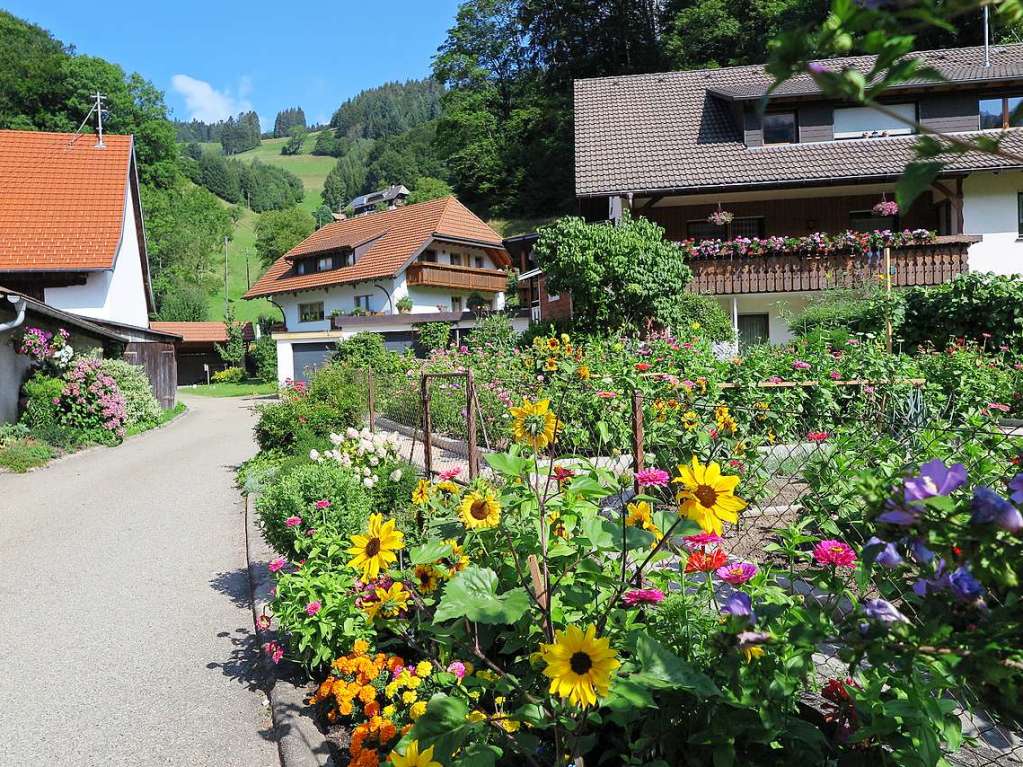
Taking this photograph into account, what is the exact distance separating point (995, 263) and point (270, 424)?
60.5 ft

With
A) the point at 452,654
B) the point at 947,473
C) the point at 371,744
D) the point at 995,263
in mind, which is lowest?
the point at 371,744

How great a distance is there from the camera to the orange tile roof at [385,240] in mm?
34250

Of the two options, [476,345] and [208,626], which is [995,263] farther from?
[208,626]

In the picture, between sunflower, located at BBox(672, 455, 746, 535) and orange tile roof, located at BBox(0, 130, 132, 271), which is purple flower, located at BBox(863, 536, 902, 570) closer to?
sunflower, located at BBox(672, 455, 746, 535)

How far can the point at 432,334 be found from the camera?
87.5ft

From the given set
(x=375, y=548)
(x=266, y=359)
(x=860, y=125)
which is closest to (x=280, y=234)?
(x=266, y=359)

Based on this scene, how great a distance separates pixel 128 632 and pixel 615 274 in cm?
1077

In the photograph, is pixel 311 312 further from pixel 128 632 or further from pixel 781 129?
pixel 128 632

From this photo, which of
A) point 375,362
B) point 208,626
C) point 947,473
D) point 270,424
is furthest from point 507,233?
point 947,473

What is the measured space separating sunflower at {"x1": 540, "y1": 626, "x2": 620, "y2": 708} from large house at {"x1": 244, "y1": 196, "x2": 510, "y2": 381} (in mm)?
27375

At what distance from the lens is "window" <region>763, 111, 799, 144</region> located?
19.9 m

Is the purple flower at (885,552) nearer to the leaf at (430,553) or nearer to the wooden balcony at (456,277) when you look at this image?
the leaf at (430,553)

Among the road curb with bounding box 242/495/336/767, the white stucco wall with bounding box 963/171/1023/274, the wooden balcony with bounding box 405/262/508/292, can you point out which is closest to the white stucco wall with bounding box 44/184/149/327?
the wooden balcony with bounding box 405/262/508/292

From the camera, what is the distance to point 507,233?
162 feet
